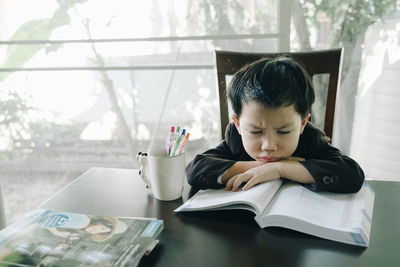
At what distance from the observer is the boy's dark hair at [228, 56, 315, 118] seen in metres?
0.85

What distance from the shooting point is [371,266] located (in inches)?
23.6

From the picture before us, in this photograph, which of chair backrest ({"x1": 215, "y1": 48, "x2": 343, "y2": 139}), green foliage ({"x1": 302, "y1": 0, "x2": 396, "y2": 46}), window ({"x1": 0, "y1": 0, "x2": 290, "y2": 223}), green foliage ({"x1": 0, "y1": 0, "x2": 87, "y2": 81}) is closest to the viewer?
chair backrest ({"x1": 215, "y1": 48, "x2": 343, "y2": 139})

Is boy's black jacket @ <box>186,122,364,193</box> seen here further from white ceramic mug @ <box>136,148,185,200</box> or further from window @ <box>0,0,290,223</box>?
window @ <box>0,0,290,223</box>

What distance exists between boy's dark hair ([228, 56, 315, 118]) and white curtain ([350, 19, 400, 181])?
4.05 feet

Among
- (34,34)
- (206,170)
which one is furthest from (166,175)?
(34,34)

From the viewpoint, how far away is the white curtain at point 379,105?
1913 mm

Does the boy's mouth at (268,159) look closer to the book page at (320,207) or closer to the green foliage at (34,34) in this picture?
the book page at (320,207)

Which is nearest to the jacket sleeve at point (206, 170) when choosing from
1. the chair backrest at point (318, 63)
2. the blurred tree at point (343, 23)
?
the chair backrest at point (318, 63)

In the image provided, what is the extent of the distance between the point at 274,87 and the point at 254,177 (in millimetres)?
208

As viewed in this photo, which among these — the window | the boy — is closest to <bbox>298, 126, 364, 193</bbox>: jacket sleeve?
the boy

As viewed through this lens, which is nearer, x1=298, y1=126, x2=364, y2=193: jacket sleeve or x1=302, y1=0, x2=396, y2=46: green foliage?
x1=298, y1=126, x2=364, y2=193: jacket sleeve

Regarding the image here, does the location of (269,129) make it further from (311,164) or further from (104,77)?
(104,77)

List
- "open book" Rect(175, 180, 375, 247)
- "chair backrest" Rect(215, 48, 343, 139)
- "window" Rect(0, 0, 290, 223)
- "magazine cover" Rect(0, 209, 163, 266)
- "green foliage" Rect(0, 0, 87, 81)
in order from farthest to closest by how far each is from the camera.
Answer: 1. "green foliage" Rect(0, 0, 87, 81)
2. "window" Rect(0, 0, 290, 223)
3. "chair backrest" Rect(215, 48, 343, 139)
4. "open book" Rect(175, 180, 375, 247)
5. "magazine cover" Rect(0, 209, 163, 266)

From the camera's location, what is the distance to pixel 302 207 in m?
0.74
